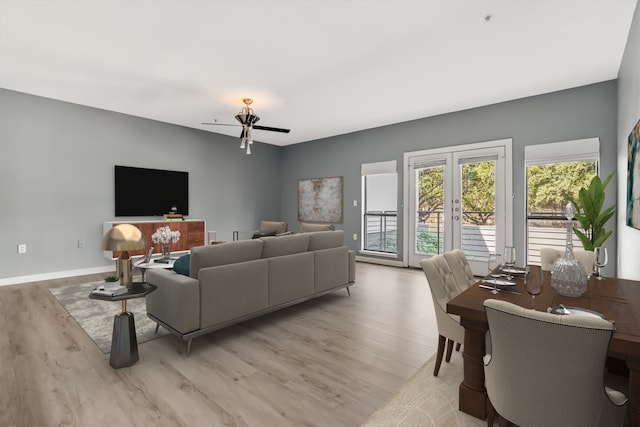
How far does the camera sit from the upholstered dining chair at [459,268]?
242 cm

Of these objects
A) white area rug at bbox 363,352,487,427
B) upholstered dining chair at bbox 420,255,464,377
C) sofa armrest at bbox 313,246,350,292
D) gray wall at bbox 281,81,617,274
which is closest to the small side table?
white area rug at bbox 363,352,487,427

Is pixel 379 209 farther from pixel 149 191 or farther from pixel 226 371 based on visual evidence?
pixel 226 371

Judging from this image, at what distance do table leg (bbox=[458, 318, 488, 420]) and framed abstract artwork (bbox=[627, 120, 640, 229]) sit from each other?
5.88 feet

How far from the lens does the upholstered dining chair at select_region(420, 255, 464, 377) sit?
2.04m

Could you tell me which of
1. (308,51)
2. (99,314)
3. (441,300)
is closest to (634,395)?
(441,300)

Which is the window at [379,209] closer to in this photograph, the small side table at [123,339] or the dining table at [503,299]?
the dining table at [503,299]

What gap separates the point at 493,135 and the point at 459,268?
350cm

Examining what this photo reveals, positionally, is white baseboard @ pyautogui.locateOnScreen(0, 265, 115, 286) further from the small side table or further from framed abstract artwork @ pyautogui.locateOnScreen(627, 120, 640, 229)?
framed abstract artwork @ pyautogui.locateOnScreen(627, 120, 640, 229)

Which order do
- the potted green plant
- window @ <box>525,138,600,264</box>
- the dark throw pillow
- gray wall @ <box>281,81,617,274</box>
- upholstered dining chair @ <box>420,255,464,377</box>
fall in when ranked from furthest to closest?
window @ <box>525,138,600,264</box>, gray wall @ <box>281,81,617,274</box>, the potted green plant, the dark throw pillow, upholstered dining chair @ <box>420,255,464,377</box>

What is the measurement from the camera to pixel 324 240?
3867 millimetres

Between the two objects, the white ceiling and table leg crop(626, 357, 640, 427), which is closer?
table leg crop(626, 357, 640, 427)

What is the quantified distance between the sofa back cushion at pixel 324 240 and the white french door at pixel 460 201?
95.4 inches

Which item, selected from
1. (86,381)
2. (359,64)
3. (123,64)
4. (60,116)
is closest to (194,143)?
(60,116)

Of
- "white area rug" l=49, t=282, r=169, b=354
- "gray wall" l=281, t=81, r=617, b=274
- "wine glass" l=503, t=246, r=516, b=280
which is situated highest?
"gray wall" l=281, t=81, r=617, b=274
